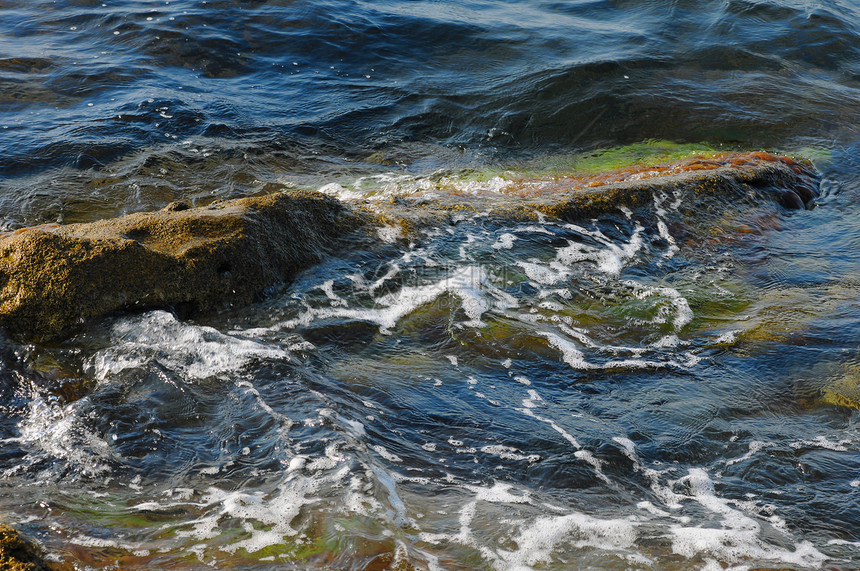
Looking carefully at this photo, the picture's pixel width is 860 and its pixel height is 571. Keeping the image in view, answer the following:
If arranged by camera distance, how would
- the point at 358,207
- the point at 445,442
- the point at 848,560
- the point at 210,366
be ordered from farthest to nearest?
the point at 358,207, the point at 210,366, the point at 445,442, the point at 848,560

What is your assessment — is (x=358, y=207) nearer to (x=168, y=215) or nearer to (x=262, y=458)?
(x=168, y=215)

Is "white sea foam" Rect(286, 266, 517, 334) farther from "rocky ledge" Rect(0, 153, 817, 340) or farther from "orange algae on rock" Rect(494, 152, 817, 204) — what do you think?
"orange algae on rock" Rect(494, 152, 817, 204)

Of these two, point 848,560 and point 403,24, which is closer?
point 848,560

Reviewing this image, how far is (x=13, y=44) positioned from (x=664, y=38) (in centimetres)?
1167

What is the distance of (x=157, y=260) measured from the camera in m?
4.42

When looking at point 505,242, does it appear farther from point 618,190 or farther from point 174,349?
point 174,349

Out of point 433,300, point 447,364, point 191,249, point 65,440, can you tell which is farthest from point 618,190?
point 65,440

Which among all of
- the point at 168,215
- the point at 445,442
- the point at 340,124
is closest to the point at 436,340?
the point at 445,442

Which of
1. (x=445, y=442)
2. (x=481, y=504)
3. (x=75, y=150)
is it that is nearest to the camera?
(x=481, y=504)

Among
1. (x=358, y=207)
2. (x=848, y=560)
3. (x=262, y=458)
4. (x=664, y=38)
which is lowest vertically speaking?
(x=848, y=560)

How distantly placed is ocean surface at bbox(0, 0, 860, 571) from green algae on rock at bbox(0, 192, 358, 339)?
152mm

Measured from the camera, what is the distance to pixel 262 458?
11.0ft

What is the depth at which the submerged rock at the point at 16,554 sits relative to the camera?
2.28 m

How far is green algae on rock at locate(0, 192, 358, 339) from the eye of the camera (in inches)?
163
